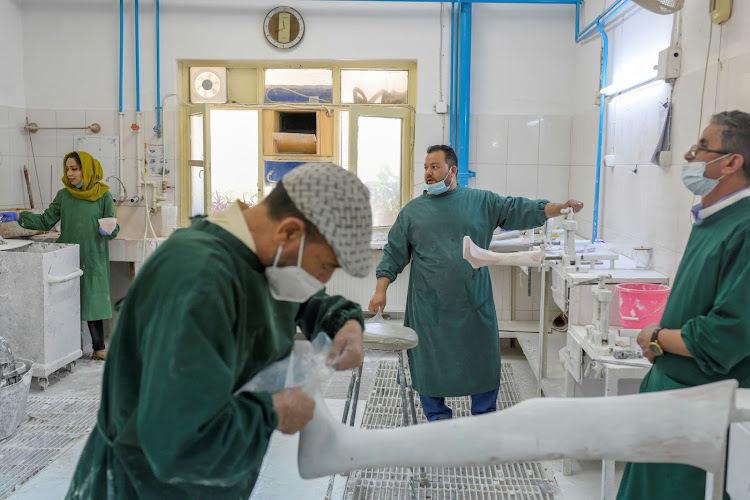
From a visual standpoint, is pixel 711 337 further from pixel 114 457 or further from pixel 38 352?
pixel 38 352

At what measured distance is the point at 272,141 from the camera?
5.33m

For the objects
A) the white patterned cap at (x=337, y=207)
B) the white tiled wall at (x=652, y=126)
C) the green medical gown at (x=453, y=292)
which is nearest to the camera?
the white patterned cap at (x=337, y=207)

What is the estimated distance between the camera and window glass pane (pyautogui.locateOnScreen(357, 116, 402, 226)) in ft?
17.2

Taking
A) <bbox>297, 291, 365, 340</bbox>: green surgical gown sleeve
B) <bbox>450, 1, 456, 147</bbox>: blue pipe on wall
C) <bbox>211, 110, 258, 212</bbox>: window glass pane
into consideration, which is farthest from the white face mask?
<bbox>211, 110, 258, 212</bbox>: window glass pane

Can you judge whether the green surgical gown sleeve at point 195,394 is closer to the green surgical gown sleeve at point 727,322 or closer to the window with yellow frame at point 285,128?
the green surgical gown sleeve at point 727,322

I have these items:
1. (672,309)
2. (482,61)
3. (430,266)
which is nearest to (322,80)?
(482,61)

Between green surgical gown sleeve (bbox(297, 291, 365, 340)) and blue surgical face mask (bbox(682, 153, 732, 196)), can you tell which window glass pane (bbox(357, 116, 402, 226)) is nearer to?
blue surgical face mask (bbox(682, 153, 732, 196))

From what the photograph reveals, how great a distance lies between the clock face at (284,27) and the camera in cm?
514

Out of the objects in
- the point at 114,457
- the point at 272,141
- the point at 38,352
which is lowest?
the point at 38,352

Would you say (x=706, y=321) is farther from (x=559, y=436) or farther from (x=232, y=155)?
(x=232, y=155)

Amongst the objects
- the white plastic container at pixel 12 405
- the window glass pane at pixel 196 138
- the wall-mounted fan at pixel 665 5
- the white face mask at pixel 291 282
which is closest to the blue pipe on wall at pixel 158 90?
the window glass pane at pixel 196 138

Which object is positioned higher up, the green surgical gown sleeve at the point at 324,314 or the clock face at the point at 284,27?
the clock face at the point at 284,27

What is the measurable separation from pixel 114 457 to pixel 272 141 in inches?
174

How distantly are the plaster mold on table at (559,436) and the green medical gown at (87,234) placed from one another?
3.72 m
